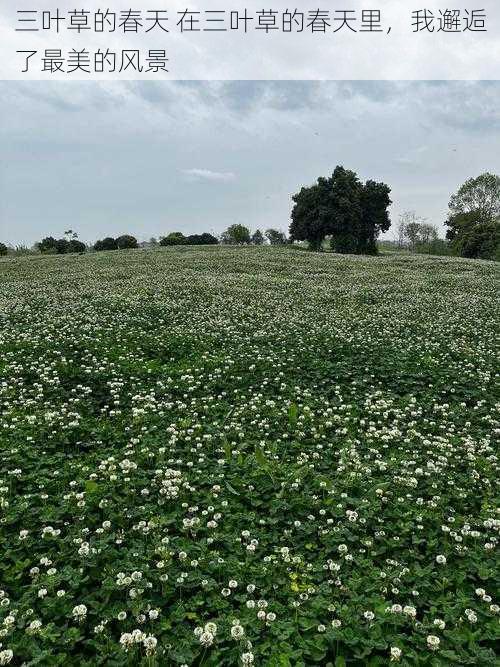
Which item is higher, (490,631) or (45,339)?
(45,339)

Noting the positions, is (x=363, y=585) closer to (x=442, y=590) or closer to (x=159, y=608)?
(x=442, y=590)

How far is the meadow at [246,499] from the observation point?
4.46 m

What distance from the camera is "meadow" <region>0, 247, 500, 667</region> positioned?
4.46m

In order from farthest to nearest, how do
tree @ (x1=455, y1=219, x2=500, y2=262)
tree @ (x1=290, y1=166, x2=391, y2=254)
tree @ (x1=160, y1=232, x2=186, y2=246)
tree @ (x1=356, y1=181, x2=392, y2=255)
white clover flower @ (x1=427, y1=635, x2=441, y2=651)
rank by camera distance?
1. tree @ (x1=160, y1=232, x2=186, y2=246)
2. tree @ (x1=356, y1=181, x2=392, y2=255)
3. tree @ (x1=290, y1=166, x2=391, y2=254)
4. tree @ (x1=455, y1=219, x2=500, y2=262)
5. white clover flower @ (x1=427, y1=635, x2=441, y2=651)

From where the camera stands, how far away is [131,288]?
27.7m

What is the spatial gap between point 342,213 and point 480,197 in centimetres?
3658

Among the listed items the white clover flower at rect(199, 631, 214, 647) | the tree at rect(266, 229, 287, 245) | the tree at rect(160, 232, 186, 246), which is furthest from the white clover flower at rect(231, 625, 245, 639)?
the tree at rect(266, 229, 287, 245)

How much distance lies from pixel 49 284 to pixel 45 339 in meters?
17.2

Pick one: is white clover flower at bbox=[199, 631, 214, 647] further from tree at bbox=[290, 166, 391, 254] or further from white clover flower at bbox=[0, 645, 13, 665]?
tree at bbox=[290, 166, 391, 254]

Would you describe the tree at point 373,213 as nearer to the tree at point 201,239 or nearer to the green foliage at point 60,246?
the tree at point 201,239

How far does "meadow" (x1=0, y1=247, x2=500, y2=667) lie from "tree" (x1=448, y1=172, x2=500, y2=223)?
87791 millimetres

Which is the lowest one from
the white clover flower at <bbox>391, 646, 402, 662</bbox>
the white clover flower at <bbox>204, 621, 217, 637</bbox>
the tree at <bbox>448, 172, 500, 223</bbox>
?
the white clover flower at <bbox>391, 646, 402, 662</bbox>

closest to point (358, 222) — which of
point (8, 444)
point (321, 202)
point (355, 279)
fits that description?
point (321, 202)

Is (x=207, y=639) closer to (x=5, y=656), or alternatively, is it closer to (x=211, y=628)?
(x=211, y=628)
